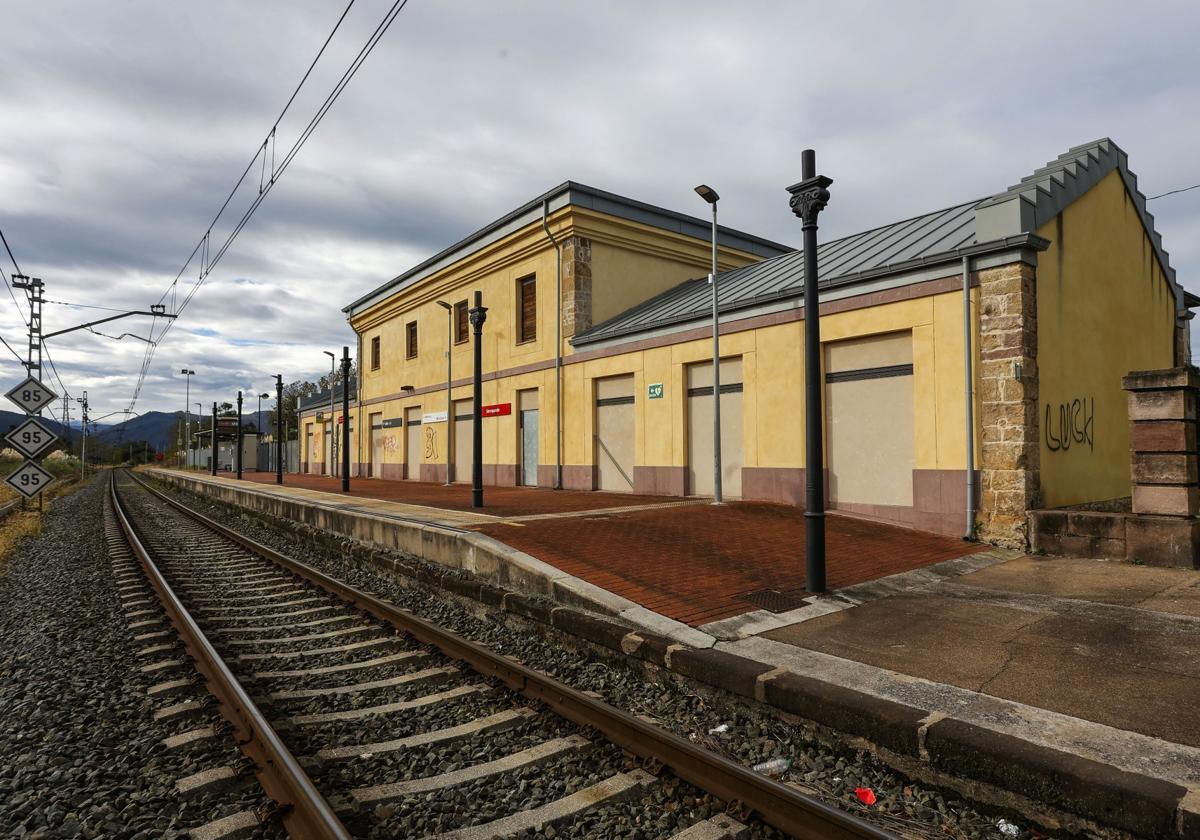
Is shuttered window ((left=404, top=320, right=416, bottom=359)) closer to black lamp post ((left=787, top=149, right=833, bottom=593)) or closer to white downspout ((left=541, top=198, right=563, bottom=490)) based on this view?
white downspout ((left=541, top=198, right=563, bottom=490))

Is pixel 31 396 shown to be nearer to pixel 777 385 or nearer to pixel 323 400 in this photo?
pixel 777 385

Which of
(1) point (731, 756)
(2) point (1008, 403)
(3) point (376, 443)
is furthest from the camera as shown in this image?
(3) point (376, 443)

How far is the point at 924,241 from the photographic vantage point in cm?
1119

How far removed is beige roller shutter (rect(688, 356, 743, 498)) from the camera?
532 inches

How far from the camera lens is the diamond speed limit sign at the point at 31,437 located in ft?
46.3

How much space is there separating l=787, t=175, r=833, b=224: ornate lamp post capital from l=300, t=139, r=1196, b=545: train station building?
434 cm

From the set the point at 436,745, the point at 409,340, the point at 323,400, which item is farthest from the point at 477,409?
the point at 323,400

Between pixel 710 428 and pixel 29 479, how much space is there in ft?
50.0

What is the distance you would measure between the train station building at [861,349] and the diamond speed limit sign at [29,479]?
36.2 ft

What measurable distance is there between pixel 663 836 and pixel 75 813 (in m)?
2.79

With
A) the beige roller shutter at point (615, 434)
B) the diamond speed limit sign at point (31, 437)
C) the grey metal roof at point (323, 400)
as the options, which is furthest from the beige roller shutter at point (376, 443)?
the beige roller shutter at point (615, 434)

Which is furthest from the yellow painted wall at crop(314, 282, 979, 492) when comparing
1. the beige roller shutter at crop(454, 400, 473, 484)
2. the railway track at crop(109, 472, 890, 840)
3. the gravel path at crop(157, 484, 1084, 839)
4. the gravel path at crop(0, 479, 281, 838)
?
the gravel path at crop(0, 479, 281, 838)

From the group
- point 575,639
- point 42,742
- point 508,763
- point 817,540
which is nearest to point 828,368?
point 817,540

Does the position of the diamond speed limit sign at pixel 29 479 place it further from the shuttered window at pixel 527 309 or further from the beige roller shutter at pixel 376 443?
the beige roller shutter at pixel 376 443
